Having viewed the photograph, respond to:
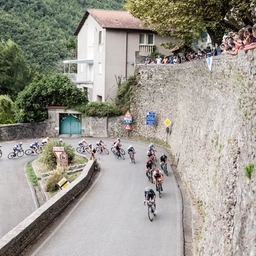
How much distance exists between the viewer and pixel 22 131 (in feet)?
124

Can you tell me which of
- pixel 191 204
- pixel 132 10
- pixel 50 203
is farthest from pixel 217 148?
pixel 132 10

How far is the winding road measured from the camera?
13906mm

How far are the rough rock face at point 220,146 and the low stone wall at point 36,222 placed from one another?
5579 mm

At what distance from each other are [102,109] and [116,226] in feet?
72.3

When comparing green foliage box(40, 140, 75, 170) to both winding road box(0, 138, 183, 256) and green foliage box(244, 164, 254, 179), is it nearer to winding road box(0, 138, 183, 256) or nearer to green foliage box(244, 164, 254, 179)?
winding road box(0, 138, 183, 256)

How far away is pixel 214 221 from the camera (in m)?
11.8

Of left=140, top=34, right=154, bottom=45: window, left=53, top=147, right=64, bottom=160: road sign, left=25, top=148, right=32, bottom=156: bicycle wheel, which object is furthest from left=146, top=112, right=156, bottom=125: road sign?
left=53, top=147, right=64, bottom=160: road sign

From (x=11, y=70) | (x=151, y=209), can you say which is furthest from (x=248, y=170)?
(x=11, y=70)

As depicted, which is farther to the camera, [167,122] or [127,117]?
[127,117]

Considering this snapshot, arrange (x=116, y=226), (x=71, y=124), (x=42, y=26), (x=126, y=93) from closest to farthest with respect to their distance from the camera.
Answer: (x=116, y=226) < (x=126, y=93) < (x=71, y=124) < (x=42, y=26)

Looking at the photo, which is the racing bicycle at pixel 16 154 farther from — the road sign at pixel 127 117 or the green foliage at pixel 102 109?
the road sign at pixel 127 117

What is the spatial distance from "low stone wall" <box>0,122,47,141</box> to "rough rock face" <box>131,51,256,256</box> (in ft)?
44.5

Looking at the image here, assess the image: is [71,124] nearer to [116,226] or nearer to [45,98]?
[45,98]

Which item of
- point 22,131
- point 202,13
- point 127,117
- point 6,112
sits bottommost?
point 22,131
